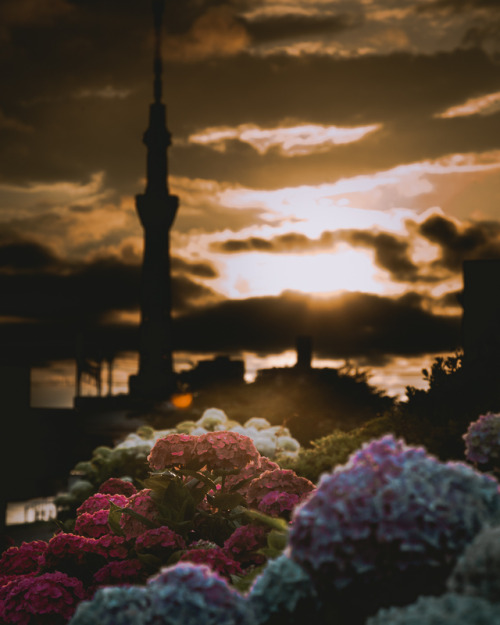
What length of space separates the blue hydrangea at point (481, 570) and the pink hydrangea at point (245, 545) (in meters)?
2.39

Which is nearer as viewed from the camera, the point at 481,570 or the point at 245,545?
the point at 481,570

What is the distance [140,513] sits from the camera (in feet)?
16.4

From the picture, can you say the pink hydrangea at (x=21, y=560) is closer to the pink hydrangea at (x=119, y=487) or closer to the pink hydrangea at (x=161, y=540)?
the pink hydrangea at (x=119, y=487)

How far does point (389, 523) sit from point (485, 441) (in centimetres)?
224

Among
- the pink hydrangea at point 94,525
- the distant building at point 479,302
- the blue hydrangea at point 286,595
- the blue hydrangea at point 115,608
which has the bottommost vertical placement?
the pink hydrangea at point 94,525

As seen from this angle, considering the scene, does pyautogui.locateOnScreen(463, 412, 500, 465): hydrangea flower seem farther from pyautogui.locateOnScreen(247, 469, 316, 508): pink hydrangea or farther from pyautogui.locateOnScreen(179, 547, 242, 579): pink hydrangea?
pyautogui.locateOnScreen(179, 547, 242, 579): pink hydrangea

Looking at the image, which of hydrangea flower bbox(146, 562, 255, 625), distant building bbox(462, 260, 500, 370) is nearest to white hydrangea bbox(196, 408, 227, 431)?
distant building bbox(462, 260, 500, 370)

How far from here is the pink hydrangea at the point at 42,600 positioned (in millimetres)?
4586

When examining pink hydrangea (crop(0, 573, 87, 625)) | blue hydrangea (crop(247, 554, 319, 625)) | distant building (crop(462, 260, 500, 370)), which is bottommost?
pink hydrangea (crop(0, 573, 87, 625))

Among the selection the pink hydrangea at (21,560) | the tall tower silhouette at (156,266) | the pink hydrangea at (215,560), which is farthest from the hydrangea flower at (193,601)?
the tall tower silhouette at (156,266)

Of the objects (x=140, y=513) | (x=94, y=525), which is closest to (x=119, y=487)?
(x=94, y=525)

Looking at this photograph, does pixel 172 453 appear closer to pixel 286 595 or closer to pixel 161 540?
pixel 161 540

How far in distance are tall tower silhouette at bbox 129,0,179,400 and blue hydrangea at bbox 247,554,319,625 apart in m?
23.0

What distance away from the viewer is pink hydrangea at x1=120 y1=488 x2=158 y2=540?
4.91 m
